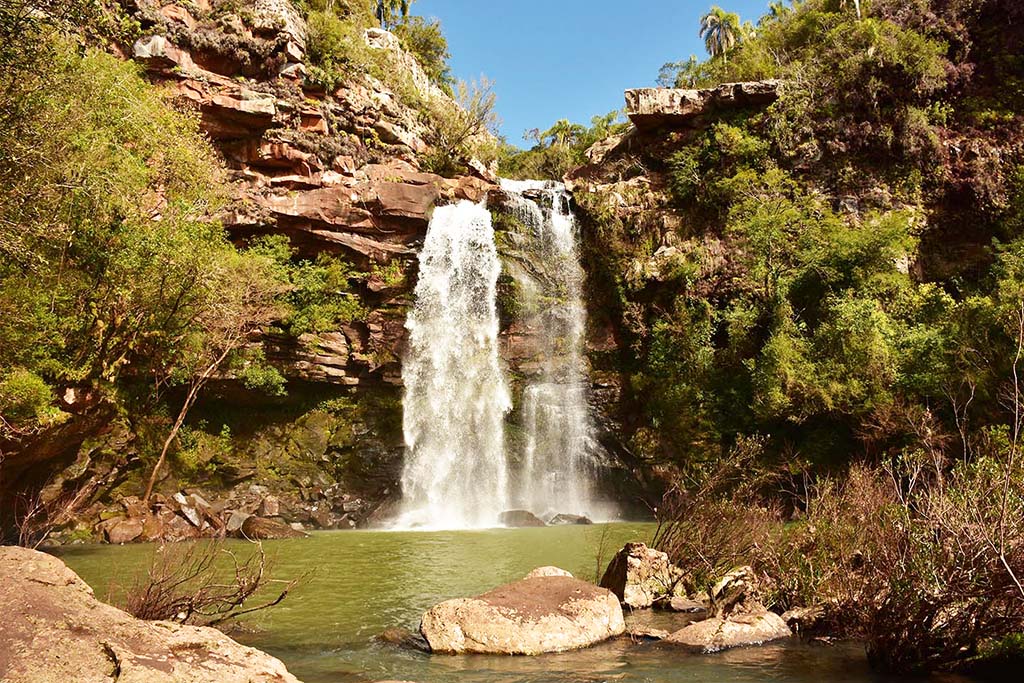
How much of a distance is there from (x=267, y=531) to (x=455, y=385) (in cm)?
828

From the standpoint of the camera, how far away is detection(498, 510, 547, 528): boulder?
65.7 ft

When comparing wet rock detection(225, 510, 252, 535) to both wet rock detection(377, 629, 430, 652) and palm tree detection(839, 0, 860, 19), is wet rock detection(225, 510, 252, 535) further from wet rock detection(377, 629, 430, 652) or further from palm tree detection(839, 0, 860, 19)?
palm tree detection(839, 0, 860, 19)

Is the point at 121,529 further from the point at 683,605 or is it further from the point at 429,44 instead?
the point at 429,44

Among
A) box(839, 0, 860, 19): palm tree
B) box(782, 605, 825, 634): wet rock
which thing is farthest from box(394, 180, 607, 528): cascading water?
box(839, 0, 860, 19): palm tree

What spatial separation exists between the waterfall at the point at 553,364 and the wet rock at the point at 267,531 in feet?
25.6

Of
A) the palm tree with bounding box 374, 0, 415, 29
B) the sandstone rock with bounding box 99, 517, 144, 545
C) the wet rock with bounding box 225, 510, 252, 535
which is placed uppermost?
the palm tree with bounding box 374, 0, 415, 29

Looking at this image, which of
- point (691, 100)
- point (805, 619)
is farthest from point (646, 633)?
point (691, 100)

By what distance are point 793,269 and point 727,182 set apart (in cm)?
458

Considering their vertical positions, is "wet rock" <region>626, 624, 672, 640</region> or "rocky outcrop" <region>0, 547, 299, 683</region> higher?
"rocky outcrop" <region>0, 547, 299, 683</region>

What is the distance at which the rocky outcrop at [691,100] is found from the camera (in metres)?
26.1

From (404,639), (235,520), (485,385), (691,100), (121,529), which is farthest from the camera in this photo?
(691,100)

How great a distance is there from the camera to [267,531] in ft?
58.2

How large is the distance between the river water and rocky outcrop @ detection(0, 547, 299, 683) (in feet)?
6.49

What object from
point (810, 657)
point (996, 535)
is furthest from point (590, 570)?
point (996, 535)
